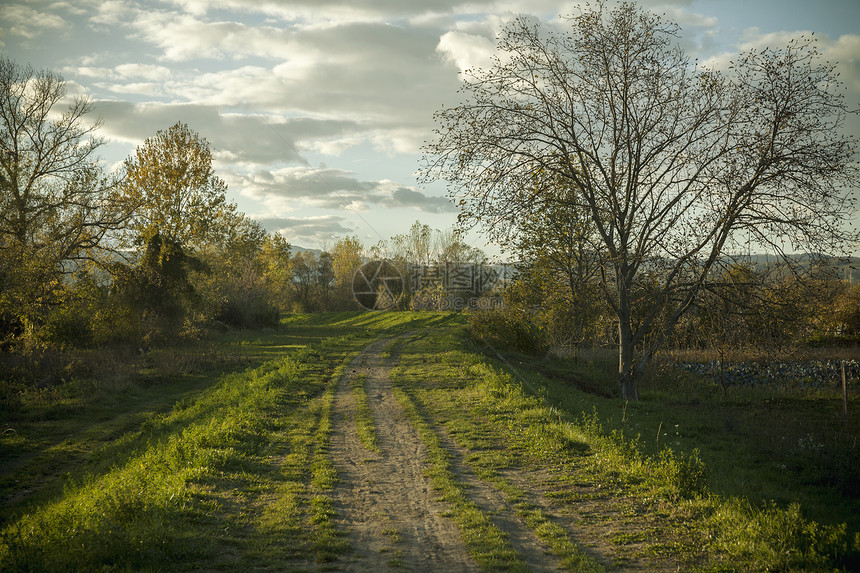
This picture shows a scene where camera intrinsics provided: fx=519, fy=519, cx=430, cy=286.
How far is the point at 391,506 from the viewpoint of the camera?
6.88 meters

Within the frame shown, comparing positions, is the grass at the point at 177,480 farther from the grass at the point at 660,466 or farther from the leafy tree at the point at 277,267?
the leafy tree at the point at 277,267

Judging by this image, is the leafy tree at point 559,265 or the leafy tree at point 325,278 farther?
the leafy tree at point 325,278

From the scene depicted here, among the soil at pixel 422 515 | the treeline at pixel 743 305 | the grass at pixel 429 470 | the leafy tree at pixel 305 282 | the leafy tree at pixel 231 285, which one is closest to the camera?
the soil at pixel 422 515

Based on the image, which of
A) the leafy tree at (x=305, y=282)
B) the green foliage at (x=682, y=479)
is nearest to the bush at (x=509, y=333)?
the green foliage at (x=682, y=479)

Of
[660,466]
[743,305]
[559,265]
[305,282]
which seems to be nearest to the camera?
[660,466]

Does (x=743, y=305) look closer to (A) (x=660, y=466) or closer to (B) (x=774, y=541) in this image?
(A) (x=660, y=466)

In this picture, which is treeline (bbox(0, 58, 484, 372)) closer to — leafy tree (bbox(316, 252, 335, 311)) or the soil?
the soil

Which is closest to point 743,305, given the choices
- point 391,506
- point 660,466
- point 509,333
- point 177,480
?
point 660,466

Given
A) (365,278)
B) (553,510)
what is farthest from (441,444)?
(365,278)

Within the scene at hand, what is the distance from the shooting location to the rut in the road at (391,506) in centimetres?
538

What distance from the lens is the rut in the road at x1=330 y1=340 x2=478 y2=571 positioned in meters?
5.38

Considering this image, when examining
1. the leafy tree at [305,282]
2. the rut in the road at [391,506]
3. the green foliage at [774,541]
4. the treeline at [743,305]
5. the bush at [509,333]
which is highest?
the leafy tree at [305,282]

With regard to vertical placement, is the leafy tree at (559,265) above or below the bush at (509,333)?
above

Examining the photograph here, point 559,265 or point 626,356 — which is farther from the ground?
point 559,265
